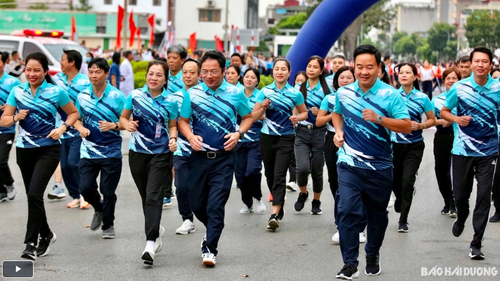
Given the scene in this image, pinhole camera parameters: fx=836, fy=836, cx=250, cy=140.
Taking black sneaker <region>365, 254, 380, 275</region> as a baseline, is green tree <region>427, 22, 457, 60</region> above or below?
above

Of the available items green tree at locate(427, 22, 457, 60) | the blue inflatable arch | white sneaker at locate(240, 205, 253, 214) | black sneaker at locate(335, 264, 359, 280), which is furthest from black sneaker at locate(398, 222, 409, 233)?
green tree at locate(427, 22, 457, 60)

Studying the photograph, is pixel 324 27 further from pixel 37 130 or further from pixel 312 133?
pixel 37 130

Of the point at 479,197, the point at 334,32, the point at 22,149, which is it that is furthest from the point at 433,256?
the point at 334,32

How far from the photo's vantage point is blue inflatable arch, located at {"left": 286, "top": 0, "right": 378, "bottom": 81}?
16659mm

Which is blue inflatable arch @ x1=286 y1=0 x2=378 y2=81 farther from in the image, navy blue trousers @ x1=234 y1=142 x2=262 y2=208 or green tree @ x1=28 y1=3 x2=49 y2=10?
green tree @ x1=28 y1=3 x2=49 y2=10

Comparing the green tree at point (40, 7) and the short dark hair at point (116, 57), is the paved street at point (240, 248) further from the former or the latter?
the green tree at point (40, 7)

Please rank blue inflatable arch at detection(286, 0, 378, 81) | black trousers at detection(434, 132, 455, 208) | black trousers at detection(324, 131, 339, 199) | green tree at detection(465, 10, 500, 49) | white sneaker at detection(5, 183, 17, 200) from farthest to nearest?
1. green tree at detection(465, 10, 500, 49)
2. blue inflatable arch at detection(286, 0, 378, 81)
3. white sneaker at detection(5, 183, 17, 200)
4. black trousers at detection(434, 132, 455, 208)
5. black trousers at detection(324, 131, 339, 199)

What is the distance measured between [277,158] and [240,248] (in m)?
1.57

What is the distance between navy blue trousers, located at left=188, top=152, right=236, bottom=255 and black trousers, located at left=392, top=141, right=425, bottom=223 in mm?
2418

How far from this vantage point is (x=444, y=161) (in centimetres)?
1024

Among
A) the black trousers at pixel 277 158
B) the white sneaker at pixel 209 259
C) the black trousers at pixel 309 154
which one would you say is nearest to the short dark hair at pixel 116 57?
the black trousers at pixel 309 154

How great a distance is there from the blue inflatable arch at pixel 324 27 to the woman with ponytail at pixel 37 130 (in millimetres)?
9593

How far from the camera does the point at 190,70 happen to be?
333 inches

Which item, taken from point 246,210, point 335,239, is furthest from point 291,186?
point 335,239
